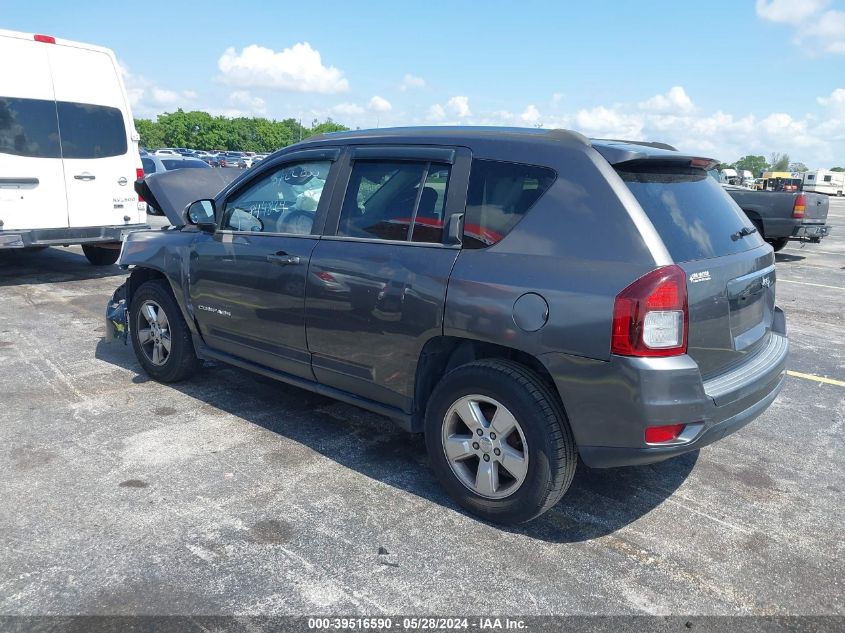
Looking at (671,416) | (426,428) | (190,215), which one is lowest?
(426,428)

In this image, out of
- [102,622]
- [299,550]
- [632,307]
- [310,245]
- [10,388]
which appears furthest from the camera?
[10,388]

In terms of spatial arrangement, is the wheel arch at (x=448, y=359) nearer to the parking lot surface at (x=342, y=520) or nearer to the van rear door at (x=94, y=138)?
the parking lot surface at (x=342, y=520)

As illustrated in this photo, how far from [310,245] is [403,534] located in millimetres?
1737

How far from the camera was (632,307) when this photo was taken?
2.84 meters

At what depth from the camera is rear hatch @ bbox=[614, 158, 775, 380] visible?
3.04 meters

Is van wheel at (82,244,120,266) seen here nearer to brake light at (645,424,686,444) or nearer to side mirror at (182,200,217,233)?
side mirror at (182,200,217,233)

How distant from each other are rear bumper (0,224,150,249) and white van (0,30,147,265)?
0.04 ft

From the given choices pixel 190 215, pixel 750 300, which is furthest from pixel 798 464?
pixel 190 215

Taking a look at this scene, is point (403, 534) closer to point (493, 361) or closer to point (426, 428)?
point (426, 428)

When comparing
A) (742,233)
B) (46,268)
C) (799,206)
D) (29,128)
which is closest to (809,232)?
(799,206)

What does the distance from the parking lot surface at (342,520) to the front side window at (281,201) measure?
1301mm

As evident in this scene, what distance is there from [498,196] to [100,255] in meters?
9.06

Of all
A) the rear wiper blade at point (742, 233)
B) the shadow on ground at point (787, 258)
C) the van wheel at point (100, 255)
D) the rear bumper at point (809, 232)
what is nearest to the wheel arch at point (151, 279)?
the rear wiper blade at point (742, 233)

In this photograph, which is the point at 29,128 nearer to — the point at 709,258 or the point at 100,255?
the point at 100,255
